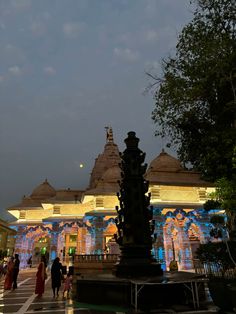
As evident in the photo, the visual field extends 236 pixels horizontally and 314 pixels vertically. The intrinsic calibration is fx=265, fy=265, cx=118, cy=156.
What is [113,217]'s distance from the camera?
25469 millimetres

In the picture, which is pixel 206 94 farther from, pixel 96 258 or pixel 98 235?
pixel 98 235

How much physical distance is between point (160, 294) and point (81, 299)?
230 centimetres

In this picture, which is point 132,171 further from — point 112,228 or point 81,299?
point 112,228

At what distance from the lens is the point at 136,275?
7621mm

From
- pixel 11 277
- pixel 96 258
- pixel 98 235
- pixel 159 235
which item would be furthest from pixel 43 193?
pixel 11 277

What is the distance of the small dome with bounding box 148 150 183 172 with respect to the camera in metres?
26.2

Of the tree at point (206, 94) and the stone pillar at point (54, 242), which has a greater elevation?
the tree at point (206, 94)

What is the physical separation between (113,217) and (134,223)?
17518 mm

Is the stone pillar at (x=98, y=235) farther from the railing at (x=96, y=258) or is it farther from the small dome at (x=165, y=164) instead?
the railing at (x=96, y=258)

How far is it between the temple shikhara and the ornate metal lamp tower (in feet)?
37.9

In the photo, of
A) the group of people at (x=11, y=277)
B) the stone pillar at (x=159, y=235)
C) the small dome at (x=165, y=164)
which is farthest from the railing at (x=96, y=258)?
the small dome at (x=165, y=164)

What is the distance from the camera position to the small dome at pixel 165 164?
85.8ft

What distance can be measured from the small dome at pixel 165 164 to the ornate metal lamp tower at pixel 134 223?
16348mm

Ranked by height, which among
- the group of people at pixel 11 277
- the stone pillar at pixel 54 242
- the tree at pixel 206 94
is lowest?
the group of people at pixel 11 277
